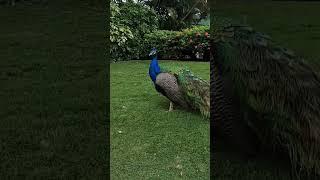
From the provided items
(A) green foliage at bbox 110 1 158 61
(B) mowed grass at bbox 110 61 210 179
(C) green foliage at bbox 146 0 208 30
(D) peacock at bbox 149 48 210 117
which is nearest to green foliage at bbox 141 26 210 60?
(A) green foliage at bbox 110 1 158 61

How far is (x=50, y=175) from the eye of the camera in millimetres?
3215

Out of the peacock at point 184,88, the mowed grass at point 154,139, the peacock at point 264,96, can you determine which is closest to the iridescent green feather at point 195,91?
the peacock at point 184,88

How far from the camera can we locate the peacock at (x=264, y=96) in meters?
2.83

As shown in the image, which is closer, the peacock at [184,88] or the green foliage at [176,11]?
the peacock at [184,88]

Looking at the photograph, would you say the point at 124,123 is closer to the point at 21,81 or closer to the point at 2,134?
the point at 2,134

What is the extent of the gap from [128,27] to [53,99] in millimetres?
4786

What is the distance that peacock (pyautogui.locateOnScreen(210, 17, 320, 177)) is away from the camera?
2826 millimetres

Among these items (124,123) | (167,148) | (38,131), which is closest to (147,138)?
(167,148)

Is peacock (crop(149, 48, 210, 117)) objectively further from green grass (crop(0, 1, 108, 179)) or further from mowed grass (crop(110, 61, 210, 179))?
green grass (crop(0, 1, 108, 179))

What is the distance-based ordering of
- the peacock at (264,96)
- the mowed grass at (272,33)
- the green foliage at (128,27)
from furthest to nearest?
1. the green foliage at (128,27)
2. the mowed grass at (272,33)
3. the peacock at (264,96)

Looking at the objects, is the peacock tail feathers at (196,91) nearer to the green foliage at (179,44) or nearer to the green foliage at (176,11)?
the green foliage at (179,44)

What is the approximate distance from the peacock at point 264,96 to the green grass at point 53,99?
1.04m

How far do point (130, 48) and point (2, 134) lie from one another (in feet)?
20.6

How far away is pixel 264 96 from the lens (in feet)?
10.0
